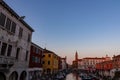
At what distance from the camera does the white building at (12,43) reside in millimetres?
19016

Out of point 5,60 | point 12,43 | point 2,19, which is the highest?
point 2,19

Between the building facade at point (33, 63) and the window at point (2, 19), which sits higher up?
the window at point (2, 19)

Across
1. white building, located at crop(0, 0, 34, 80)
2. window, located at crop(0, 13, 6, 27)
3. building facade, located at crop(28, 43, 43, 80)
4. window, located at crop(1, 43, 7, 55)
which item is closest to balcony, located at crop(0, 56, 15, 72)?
white building, located at crop(0, 0, 34, 80)

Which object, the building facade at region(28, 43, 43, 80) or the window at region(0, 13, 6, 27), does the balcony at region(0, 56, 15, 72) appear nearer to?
the window at region(0, 13, 6, 27)

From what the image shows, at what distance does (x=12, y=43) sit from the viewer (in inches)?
870

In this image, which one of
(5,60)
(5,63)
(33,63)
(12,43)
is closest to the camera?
(5,63)

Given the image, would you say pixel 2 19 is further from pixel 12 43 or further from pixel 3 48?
pixel 12 43

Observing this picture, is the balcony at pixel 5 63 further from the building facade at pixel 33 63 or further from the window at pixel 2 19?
the building facade at pixel 33 63

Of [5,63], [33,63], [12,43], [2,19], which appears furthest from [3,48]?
[33,63]

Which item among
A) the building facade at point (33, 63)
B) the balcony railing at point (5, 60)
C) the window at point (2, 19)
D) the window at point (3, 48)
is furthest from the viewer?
the building facade at point (33, 63)

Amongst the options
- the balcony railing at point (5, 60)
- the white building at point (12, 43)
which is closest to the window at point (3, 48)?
the white building at point (12, 43)

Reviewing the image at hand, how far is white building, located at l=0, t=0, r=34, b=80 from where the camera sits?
19016 millimetres

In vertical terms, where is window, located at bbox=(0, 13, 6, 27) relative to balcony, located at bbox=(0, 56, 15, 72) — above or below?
above

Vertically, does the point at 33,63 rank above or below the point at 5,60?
below
